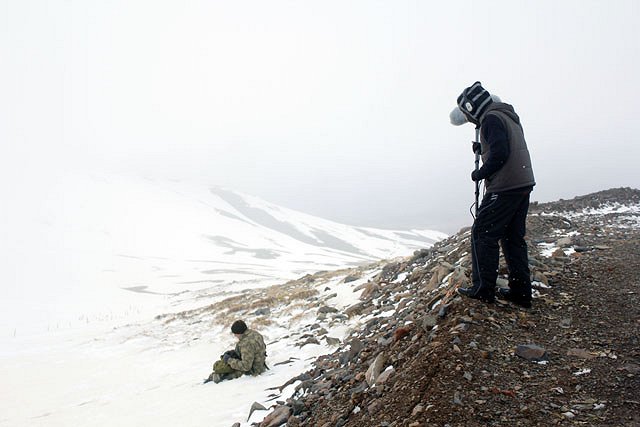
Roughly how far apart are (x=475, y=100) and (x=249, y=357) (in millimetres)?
7173

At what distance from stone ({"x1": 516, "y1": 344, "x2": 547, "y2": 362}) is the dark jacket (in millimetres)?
2027

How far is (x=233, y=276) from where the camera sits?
7062cm

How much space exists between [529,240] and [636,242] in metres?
2.17

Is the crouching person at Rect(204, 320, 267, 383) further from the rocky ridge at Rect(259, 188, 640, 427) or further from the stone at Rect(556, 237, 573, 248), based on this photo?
the stone at Rect(556, 237, 573, 248)

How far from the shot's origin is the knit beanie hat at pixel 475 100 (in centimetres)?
537

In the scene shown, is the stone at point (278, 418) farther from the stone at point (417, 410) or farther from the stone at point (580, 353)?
the stone at point (580, 353)

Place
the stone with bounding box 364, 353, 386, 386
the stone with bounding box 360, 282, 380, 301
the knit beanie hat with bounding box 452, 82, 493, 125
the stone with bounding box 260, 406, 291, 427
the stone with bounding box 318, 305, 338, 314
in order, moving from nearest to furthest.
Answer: the stone with bounding box 364, 353, 386, 386 < the knit beanie hat with bounding box 452, 82, 493, 125 < the stone with bounding box 260, 406, 291, 427 < the stone with bounding box 360, 282, 380, 301 < the stone with bounding box 318, 305, 338, 314

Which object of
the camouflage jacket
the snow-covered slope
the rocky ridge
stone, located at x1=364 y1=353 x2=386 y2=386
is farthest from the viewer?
the snow-covered slope

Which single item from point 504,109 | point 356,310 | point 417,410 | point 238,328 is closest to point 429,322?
point 417,410

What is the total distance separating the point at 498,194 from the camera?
5223 mm

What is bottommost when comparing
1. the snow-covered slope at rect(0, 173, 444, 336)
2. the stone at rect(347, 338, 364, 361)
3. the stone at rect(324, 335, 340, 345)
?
the snow-covered slope at rect(0, 173, 444, 336)

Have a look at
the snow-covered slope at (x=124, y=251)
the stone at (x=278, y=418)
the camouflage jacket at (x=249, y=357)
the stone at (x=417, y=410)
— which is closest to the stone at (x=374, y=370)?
the stone at (x=417, y=410)

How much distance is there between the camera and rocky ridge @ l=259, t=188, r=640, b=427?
3.42 m

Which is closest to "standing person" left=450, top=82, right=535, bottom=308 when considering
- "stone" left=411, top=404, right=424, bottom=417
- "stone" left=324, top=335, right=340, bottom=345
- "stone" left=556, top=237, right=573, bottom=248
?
"stone" left=411, top=404, right=424, bottom=417
